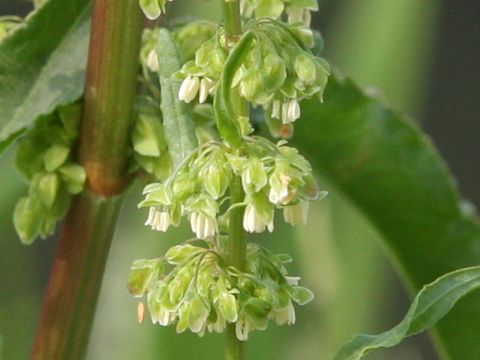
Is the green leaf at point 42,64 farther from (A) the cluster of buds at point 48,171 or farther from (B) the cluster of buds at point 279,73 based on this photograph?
(B) the cluster of buds at point 279,73

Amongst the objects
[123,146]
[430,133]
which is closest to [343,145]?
[123,146]

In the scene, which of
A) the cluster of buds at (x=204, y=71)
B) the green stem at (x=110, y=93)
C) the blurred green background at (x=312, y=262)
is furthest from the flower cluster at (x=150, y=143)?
the blurred green background at (x=312, y=262)

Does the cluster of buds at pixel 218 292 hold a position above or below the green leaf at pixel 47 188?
below

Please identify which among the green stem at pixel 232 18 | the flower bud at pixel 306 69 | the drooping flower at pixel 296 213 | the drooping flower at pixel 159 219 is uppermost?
the green stem at pixel 232 18

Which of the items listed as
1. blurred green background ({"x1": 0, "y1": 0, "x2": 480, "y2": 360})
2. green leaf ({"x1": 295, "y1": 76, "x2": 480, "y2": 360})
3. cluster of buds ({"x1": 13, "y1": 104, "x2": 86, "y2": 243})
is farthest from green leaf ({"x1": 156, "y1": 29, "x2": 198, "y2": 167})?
blurred green background ({"x1": 0, "y1": 0, "x2": 480, "y2": 360})

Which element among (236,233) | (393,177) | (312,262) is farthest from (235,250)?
(312,262)

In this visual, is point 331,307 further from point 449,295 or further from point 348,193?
point 449,295
